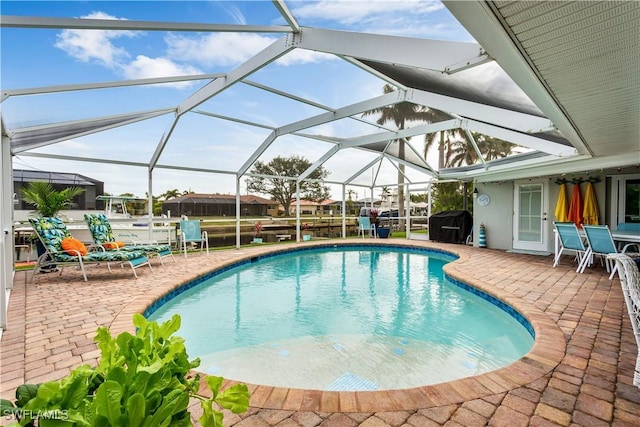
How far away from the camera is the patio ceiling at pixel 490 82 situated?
2.03m

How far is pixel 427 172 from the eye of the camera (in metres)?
11.6

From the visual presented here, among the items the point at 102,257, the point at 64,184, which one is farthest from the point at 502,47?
the point at 64,184

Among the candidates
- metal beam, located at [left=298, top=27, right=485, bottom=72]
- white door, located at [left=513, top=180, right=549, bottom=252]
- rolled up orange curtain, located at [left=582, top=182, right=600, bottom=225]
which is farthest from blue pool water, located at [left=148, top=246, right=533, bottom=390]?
rolled up orange curtain, located at [left=582, top=182, right=600, bottom=225]

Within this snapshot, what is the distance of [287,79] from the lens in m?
5.92

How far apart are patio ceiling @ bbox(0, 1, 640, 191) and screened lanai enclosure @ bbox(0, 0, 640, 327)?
0.05ft

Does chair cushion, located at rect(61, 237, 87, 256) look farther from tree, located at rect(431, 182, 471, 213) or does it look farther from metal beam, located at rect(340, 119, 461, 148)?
tree, located at rect(431, 182, 471, 213)

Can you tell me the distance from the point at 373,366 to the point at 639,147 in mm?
6138

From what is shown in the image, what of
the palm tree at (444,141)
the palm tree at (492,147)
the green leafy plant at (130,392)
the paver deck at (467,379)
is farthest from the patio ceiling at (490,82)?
the palm tree at (492,147)

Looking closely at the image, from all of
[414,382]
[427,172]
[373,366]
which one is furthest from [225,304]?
[427,172]

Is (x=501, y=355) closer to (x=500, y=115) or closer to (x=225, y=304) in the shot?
(x=500, y=115)

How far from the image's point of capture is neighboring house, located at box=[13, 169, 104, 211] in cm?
760

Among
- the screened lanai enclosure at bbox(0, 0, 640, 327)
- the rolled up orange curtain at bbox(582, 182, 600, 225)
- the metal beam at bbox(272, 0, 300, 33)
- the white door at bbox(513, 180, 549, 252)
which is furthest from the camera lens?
the white door at bbox(513, 180, 549, 252)

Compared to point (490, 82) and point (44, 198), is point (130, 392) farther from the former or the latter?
point (44, 198)

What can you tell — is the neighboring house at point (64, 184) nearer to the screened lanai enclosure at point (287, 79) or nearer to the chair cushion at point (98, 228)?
the screened lanai enclosure at point (287, 79)
